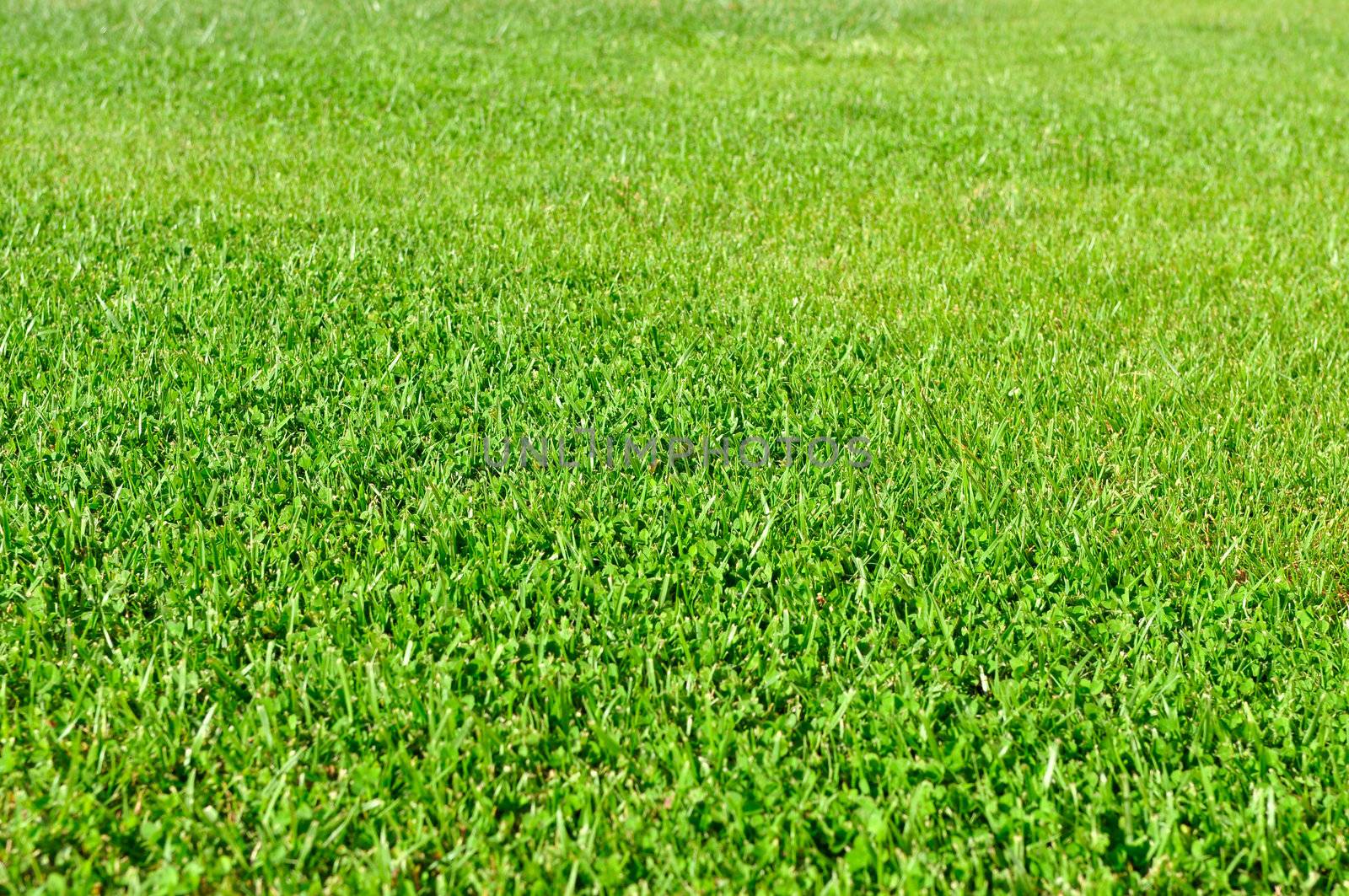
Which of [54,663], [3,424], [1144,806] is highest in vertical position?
[3,424]

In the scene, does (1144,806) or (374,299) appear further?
(374,299)

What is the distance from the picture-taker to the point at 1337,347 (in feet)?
14.4

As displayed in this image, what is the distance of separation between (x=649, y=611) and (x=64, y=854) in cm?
137

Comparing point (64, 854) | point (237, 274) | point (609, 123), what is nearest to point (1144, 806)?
point (64, 854)

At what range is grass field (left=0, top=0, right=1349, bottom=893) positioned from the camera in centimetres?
227

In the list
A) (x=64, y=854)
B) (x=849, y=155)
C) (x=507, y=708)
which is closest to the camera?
(x=64, y=854)

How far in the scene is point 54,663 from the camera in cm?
262

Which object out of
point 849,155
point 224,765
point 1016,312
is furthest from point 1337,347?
point 224,765

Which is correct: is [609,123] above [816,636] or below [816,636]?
above

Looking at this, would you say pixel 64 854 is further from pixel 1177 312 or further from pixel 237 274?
pixel 1177 312

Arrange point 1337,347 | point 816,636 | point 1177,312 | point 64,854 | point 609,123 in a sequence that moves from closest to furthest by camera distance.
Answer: point 64,854 → point 816,636 → point 1337,347 → point 1177,312 → point 609,123

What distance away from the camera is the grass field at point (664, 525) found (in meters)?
2.27

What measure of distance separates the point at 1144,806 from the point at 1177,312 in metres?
2.99

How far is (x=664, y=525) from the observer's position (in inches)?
125
